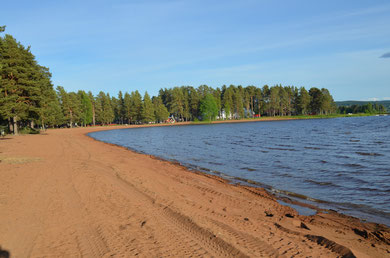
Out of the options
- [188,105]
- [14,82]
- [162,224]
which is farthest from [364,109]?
[162,224]

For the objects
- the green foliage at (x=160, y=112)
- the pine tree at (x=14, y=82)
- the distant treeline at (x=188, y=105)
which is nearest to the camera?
the pine tree at (x=14, y=82)

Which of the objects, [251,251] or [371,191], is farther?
[371,191]

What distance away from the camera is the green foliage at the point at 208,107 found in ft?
360

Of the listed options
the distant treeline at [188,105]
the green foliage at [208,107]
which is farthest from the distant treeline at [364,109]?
the green foliage at [208,107]

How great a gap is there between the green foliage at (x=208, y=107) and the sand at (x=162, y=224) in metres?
101

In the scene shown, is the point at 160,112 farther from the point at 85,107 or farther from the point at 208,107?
the point at 85,107

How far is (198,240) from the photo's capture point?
16.1 ft

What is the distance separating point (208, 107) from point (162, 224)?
105 metres

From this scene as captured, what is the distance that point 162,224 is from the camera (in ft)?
18.9

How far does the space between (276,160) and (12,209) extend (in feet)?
46.4

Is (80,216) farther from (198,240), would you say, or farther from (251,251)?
(251,251)

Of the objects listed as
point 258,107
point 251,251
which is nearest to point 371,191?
point 251,251

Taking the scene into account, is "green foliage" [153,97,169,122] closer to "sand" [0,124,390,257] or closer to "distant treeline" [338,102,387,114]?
"sand" [0,124,390,257]

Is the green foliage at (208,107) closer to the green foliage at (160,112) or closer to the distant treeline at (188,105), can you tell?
the distant treeline at (188,105)
